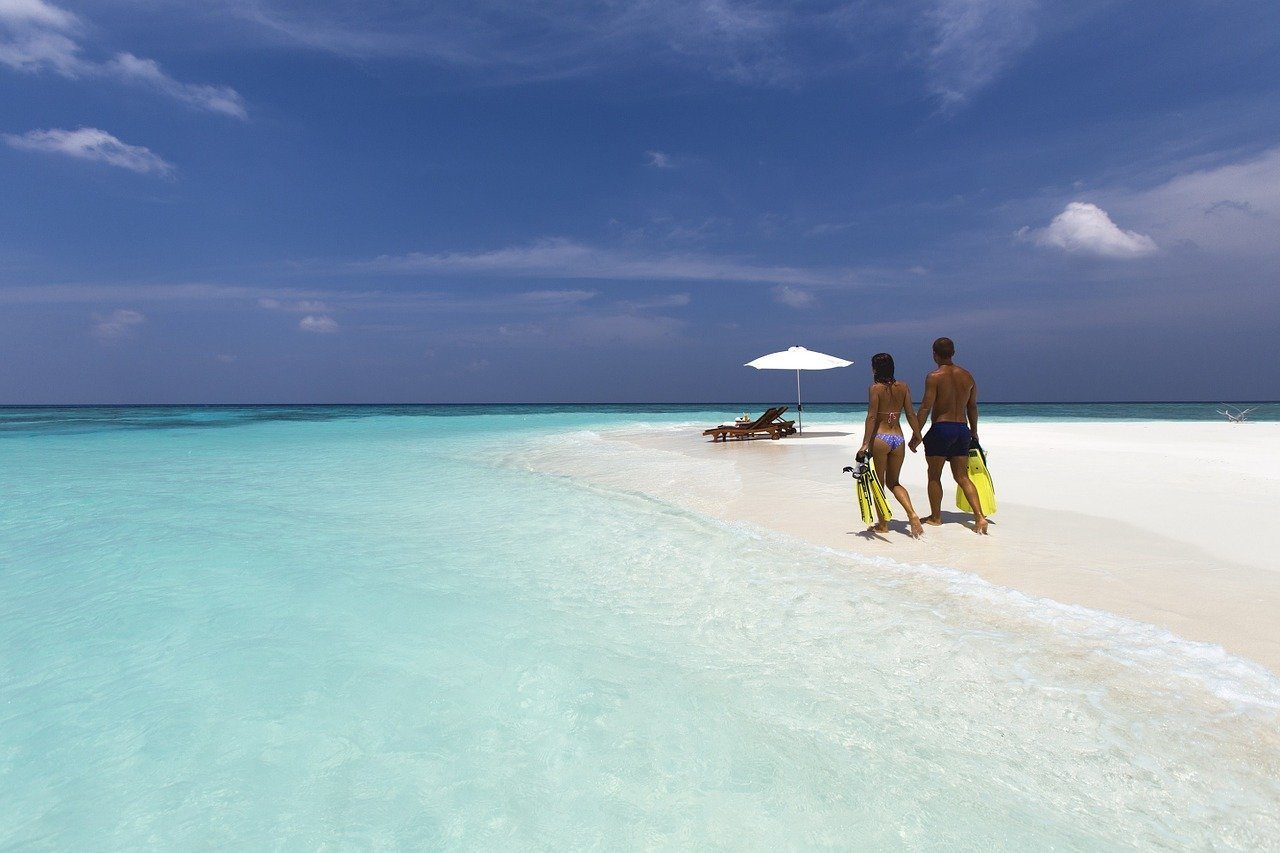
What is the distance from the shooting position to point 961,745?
2.71 metres

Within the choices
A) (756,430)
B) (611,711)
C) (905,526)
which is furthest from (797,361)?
(611,711)

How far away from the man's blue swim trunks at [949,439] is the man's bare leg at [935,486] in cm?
13

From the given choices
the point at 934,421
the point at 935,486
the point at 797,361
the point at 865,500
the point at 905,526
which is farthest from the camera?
the point at 797,361

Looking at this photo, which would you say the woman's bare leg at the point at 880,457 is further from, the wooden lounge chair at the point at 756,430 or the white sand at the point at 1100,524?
the wooden lounge chair at the point at 756,430

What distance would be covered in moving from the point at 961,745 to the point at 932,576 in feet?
7.94

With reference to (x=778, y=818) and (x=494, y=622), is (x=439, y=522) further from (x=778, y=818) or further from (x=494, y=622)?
(x=778, y=818)

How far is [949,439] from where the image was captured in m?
6.13

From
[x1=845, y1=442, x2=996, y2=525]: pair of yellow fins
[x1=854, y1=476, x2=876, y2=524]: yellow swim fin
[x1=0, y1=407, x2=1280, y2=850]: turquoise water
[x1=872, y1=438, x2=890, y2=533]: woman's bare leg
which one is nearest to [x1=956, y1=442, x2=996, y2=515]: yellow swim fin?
[x1=845, y1=442, x2=996, y2=525]: pair of yellow fins

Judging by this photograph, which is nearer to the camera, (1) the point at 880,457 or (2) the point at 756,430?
(1) the point at 880,457

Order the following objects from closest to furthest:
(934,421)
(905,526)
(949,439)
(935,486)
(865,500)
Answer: (865,500)
(949,439)
(934,421)
(935,486)
(905,526)

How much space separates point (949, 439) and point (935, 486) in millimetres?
618

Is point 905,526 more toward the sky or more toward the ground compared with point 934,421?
more toward the ground

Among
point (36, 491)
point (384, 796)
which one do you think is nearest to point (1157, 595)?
point (384, 796)

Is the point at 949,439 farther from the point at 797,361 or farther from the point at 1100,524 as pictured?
the point at 797,361
